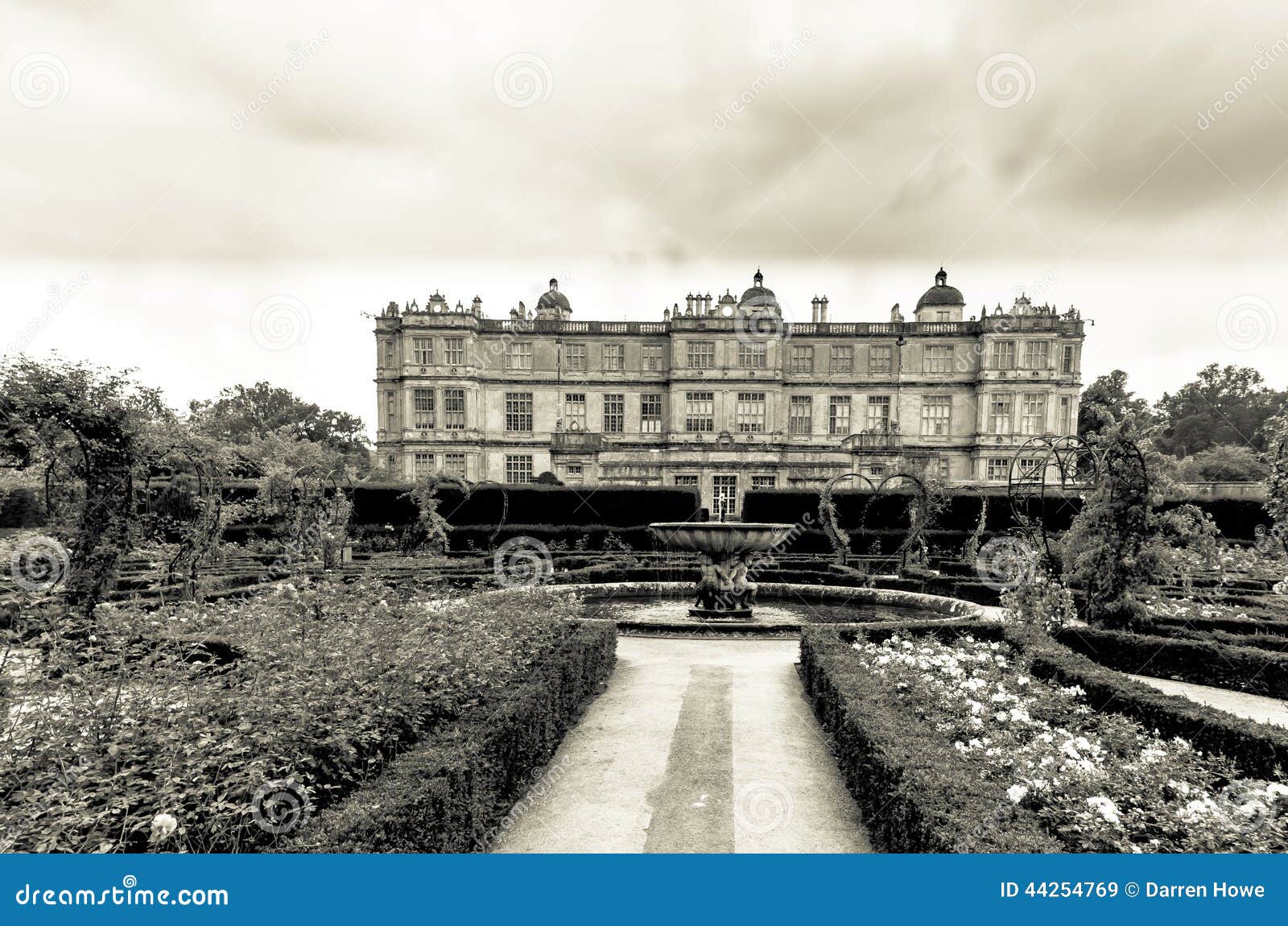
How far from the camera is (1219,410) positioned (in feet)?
190

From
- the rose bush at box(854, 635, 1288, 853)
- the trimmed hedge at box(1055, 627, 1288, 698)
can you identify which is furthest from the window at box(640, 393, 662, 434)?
the rose bush at box(854, 635, 1288, 853)

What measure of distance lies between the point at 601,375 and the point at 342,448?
28.3 m

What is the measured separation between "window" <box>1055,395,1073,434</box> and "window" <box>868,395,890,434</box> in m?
9.01

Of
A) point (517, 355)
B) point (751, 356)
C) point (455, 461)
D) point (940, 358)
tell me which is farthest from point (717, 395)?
point (455, 461)

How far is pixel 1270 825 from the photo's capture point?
3.57 meters

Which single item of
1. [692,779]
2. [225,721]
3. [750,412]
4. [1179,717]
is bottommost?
[692,779]

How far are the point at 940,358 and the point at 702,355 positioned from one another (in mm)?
12666

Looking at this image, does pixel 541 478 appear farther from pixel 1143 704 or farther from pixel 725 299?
pixel 1143 704

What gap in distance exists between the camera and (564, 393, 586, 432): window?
3888 centimetres

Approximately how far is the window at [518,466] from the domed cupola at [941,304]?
912 inches

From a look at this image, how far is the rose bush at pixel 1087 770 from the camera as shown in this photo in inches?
138

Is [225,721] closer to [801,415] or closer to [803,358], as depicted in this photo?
[801,415]

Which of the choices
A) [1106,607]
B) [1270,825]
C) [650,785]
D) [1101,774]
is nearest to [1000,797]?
[1101,774]

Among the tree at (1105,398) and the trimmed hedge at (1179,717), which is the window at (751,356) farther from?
the trimmed hedge at (1179,717)
